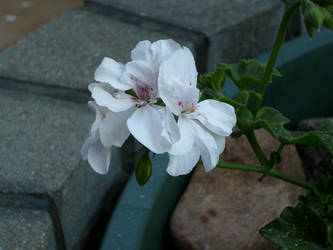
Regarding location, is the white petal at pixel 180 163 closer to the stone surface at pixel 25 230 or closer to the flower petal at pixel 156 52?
the flower petal at pixel 156 52

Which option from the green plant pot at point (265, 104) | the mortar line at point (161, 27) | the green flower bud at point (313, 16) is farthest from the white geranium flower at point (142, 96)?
the mortar line at point (161, 27)

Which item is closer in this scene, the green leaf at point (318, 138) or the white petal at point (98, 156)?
the white petal at point (98, 156)

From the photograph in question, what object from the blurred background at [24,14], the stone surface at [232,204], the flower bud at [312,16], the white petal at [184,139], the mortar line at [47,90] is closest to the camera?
the white petal at [184,139]

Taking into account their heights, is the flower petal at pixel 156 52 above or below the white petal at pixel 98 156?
above

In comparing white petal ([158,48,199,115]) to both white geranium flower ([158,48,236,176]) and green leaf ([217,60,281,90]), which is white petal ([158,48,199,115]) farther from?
green leaf ([217,60,281,90])

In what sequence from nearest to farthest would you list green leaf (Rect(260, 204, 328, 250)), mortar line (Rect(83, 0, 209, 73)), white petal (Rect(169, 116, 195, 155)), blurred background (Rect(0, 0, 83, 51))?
white petal (Rect(169, 116, 195, 155)) < green leaf (Rect(260, 204, 328, 250)) < mortar line (Rect(83, 0, 209, 73)) < blurred background (Rect(0, 0, 83, 51))

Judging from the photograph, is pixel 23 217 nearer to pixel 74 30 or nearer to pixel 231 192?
pixel 231 192

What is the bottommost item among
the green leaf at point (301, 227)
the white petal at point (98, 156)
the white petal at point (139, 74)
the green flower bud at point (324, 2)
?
the green leaf at point (301, 227)

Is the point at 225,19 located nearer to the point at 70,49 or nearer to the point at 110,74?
the point at 70,49

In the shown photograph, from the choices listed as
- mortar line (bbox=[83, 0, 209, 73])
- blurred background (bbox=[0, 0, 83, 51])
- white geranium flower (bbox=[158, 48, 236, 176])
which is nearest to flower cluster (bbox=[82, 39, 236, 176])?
white geranium flower (bbox=[158, 48, 236, 176])
